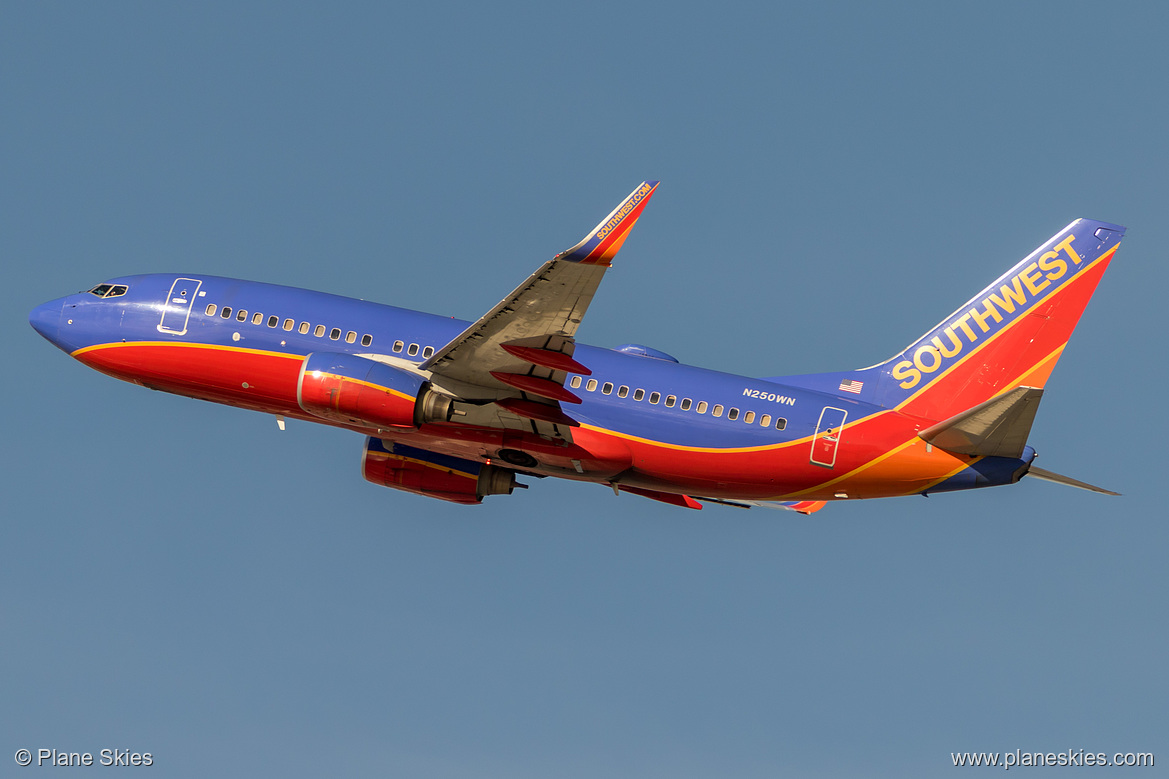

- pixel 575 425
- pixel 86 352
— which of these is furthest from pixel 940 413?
pixel 86 352

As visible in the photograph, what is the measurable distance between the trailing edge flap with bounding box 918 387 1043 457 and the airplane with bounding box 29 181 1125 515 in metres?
0.05

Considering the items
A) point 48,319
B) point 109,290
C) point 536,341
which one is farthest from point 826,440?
point 48,319

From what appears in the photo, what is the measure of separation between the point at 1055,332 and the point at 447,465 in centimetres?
2157

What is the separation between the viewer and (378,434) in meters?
47.1

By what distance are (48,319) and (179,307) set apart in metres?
5.64

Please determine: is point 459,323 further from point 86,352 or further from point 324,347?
point 86,352

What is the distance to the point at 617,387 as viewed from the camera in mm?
46594

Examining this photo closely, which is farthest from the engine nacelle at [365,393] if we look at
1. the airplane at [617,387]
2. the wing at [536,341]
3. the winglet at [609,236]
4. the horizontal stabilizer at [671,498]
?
the horizontal stabilizer at [671,498]

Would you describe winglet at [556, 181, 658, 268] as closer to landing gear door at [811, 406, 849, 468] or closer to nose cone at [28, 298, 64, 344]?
landing gear door at [811, 406, 849, 468]

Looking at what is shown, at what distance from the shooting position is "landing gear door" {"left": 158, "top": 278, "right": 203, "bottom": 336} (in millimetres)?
48406

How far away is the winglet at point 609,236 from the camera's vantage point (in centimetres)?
3812

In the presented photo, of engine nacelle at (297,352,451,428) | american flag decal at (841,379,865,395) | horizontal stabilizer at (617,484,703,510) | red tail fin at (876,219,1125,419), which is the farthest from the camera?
horizontal stabilizer at (617,484,703,510)

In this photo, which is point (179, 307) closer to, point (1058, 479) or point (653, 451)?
point (653, 451)

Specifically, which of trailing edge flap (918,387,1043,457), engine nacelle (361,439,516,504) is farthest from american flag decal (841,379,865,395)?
engine nacelle (361,439,516,504)
